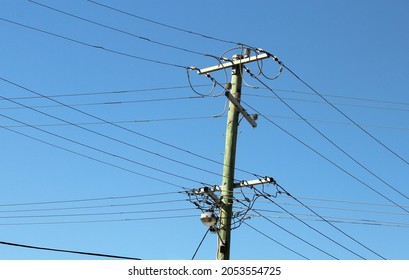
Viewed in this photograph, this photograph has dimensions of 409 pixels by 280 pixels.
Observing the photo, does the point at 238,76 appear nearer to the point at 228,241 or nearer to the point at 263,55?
the point at 263,55

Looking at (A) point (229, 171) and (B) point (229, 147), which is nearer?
(A) point (229, 171)

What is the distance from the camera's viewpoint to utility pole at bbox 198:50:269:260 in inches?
780

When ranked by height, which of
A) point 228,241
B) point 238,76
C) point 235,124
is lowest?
point 228,241

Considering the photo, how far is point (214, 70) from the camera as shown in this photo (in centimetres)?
2155

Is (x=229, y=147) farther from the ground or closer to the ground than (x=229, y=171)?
farther from the ground

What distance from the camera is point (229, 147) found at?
20.7m

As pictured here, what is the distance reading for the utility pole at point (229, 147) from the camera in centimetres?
1981

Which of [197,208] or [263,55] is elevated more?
[263,55]

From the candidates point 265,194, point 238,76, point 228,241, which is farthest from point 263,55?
point 228,241
